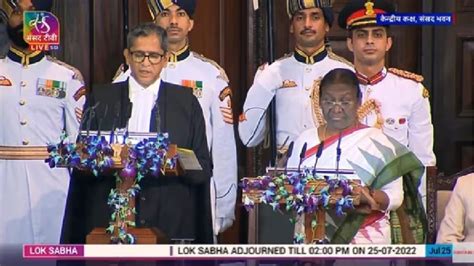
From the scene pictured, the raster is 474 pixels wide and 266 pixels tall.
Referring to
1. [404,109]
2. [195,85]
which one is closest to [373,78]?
[404,109]

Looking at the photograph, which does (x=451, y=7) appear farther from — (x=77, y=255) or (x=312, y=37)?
(x=77, y=255)

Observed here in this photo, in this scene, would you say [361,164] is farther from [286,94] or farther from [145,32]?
[145,32]

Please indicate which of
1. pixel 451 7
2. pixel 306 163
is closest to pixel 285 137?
pixel 306 163

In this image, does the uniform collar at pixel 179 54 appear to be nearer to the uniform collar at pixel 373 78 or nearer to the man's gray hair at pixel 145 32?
the man's gray hair at pixel 145 32

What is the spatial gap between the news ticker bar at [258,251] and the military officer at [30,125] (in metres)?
0.17

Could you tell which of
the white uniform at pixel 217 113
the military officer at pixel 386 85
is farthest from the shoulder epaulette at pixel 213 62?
the military officer at pixel 386 85

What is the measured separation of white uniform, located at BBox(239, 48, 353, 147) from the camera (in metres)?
4.62

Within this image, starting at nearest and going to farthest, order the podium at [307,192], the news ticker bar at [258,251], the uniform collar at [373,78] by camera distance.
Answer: the podium at [307,192] → the news ticker bar at [258,251] → the uniform collar at [373,78]

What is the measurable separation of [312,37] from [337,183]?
0.58 metres

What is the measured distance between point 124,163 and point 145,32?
0.51m

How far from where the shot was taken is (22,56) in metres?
4.65

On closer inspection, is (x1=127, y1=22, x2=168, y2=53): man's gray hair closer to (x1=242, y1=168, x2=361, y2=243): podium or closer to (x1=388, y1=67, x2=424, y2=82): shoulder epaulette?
(x1=242, y1=168, x2=361, y2=243): podium

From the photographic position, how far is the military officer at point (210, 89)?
4.63m

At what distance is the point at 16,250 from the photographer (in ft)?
15.4
